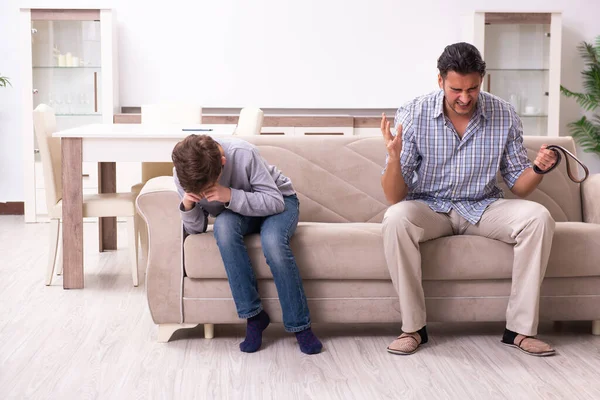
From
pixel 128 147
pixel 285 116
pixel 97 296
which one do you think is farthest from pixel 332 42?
pixel 97 296

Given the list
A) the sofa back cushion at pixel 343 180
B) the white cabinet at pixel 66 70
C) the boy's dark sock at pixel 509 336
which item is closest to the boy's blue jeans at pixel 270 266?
the sofa back cushion at pixel 343 180

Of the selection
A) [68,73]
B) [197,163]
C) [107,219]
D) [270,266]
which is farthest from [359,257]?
[68,73]

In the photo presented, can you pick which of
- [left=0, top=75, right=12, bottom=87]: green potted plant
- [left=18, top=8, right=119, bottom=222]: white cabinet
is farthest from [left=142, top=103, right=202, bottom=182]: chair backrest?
[left=0, top=75, right=12, bottom=87]: green potted plant

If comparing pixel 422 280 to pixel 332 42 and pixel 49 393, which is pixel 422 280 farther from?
pixel 332 42

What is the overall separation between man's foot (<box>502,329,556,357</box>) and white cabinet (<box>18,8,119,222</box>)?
376 cm

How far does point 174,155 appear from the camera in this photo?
8.57 feet

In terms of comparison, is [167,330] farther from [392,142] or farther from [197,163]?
[392,142]

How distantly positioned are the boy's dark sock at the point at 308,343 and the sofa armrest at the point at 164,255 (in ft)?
1.48

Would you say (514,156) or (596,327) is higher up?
(514,156)

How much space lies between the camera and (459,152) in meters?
2.95

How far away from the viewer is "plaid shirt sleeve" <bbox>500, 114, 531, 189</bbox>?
298 cm

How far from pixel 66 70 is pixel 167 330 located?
3543 mm

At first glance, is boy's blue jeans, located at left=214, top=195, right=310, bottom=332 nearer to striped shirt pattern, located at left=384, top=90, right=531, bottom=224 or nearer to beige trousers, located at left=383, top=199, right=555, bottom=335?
beige trousers, located at left=383, top=199, right=555, bottom=335

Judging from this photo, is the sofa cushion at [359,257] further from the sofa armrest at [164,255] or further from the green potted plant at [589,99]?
the green potted plant at [589,99]
